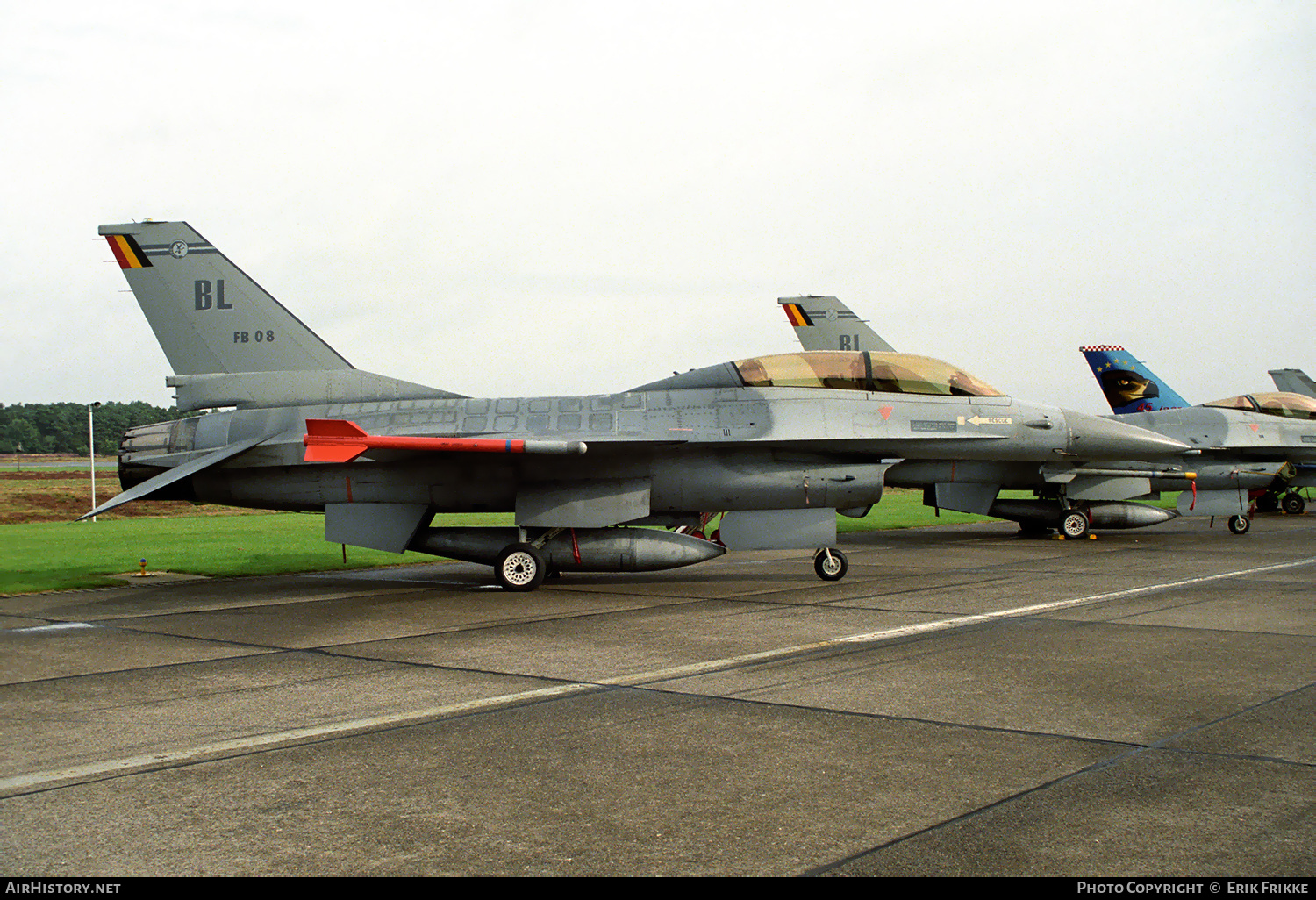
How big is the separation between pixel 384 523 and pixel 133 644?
440cm

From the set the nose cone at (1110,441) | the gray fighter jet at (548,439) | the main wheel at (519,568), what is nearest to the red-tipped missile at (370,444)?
the gray fighter jet at (548,439)

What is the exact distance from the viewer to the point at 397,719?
5824 millimetres

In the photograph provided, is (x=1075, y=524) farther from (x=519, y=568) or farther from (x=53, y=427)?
(x=53, y=427)

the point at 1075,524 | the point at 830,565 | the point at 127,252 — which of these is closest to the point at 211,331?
the point at 127,252

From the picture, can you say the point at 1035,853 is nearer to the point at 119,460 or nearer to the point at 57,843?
the point at 57,843

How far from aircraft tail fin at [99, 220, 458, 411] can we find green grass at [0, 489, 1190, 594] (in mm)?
2988

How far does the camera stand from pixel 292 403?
13531 mm

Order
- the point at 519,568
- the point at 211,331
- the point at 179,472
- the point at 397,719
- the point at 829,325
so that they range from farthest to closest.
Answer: the point at 829,325 → the point at 211,331 → the point at 519,568 → the point at 179,472 → the point at 397,719

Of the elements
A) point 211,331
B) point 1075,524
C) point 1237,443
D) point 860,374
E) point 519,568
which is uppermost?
point 211,331

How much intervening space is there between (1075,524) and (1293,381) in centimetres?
2690

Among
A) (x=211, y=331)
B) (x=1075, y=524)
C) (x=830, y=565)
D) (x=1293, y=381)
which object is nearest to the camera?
(x=830, y=565)

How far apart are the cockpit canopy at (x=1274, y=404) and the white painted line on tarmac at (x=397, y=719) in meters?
16.7

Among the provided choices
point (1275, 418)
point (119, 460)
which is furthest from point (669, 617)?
point (1275, 418)

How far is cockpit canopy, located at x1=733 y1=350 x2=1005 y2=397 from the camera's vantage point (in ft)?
42.2
